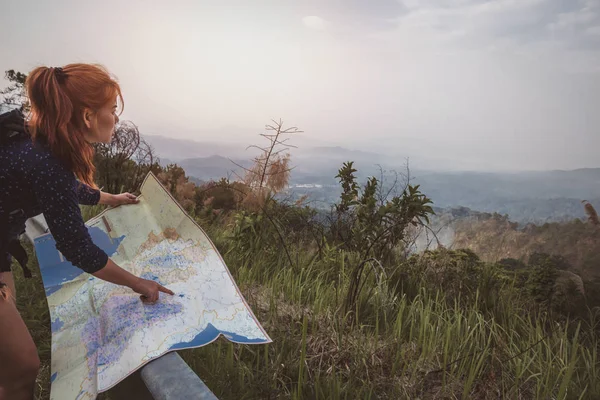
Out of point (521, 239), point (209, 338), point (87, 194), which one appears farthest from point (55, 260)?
point (521, 239)

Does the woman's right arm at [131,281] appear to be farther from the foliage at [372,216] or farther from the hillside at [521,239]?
the hillside at [521,239]

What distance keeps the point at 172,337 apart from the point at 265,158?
2.61 meters

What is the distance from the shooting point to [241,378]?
76.9 inches

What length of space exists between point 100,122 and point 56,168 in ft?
0.84

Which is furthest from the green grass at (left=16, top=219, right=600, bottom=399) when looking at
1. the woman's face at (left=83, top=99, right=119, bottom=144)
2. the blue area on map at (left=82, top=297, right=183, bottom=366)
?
the woman's face at (left=83, top=99, right=119, bottom=144)

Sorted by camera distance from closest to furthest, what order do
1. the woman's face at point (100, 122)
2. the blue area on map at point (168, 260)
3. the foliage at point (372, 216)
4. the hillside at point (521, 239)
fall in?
1. the woman's face at point (100, 122)
2. the blue area on map at point (168, 260)
3. the foliage at point (372, 216)
4. the hillside at point (521, 239)

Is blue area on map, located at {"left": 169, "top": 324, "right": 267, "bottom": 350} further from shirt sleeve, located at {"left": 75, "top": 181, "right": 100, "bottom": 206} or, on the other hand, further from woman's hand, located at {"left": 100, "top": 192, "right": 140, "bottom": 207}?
shirt sleeve, located at {"left": 75, "top": 181, "right": 100, "bottom": 206}

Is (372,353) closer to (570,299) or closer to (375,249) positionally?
(375,249)

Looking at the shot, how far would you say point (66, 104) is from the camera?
158 cm

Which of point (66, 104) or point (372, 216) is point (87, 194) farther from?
point (372, 216)

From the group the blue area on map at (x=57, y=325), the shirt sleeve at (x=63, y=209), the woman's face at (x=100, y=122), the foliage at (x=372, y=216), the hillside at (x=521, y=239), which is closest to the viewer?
the shirt sleeve at (x=63, y=209)

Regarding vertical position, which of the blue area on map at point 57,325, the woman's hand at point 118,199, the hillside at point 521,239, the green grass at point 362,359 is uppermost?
the woman's hand at point 118,199

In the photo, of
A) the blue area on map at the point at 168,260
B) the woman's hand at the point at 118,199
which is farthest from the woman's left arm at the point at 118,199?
the blue area on map at the point at 168,260

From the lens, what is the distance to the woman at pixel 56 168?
1.58 metres
